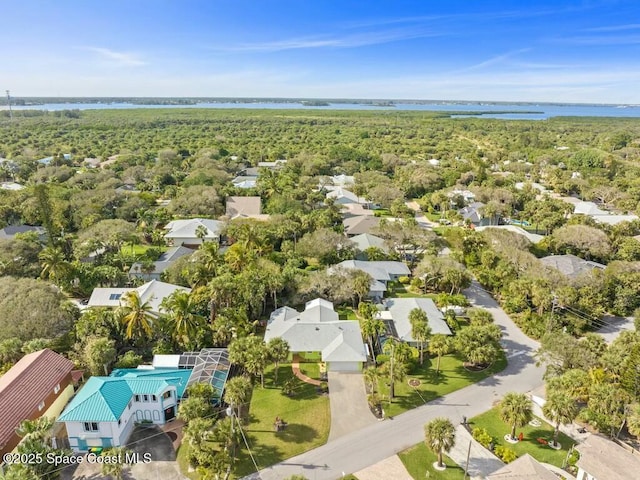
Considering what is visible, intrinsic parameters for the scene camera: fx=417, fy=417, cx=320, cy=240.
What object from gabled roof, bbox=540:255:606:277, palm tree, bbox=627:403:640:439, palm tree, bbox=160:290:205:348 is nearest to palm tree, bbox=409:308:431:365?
palm tree, bbox=627:403:640:439

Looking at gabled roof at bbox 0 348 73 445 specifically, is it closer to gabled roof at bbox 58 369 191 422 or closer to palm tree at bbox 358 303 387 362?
gabled roof at bbox 58 369 191 422

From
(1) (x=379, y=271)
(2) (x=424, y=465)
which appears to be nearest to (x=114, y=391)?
(2) (x=424, y=465)

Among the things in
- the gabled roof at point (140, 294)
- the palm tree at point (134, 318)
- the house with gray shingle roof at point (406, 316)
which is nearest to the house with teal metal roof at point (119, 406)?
the palm tree at point (134, 318)

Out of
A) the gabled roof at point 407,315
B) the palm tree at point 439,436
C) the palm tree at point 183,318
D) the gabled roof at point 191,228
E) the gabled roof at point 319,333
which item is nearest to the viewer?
the palm tree at point 439,436

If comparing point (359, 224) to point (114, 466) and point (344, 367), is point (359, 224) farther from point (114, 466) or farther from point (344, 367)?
point (114, 466)

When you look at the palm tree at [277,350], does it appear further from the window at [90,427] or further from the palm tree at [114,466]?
the window at [90,427]
